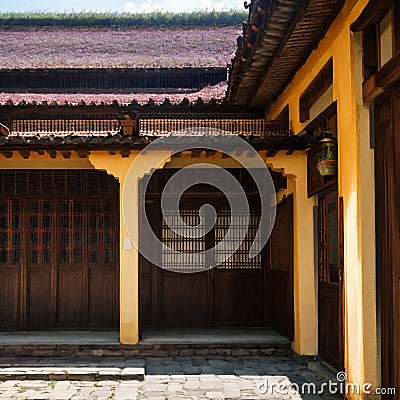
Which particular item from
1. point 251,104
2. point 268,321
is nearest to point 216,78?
point 251,104

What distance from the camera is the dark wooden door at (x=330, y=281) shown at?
8312 millimetres

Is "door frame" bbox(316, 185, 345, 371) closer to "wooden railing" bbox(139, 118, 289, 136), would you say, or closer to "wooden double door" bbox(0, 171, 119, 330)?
"wooden railing" bbox(139, 118, 289, 136)

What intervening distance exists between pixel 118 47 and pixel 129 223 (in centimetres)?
570

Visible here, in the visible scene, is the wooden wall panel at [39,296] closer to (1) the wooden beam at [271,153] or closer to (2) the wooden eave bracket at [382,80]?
(1) the wooden beam at [271,153]

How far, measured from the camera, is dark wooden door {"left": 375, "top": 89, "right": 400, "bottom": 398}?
6398 millimetres

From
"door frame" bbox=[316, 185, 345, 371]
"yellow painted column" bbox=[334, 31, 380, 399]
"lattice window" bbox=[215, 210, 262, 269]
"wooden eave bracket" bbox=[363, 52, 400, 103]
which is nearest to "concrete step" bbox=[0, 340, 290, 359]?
"door frame" bbox=[316, 185, 345, 371]

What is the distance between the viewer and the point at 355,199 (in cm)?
712

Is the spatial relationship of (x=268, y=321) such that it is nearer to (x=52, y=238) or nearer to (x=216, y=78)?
(x=52, y=238)

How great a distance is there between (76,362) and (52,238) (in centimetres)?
283

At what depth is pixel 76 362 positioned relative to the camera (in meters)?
9.52

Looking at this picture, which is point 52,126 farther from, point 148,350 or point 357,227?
point 357,227

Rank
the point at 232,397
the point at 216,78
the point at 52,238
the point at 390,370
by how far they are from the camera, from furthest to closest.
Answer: the point at 216,78, the point at 52,238, the point at 232,397, the point at 390,370

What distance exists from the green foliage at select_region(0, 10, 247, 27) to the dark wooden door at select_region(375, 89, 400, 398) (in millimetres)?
9896

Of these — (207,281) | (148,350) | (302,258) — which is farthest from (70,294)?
(302,258)
